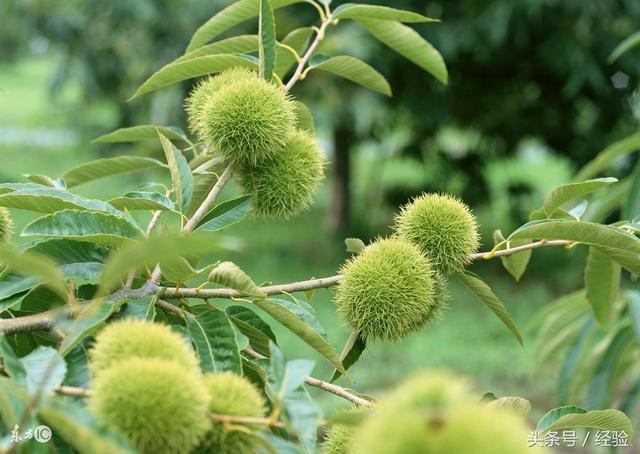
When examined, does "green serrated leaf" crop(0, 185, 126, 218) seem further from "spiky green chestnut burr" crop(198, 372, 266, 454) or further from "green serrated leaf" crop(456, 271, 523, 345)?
"green serrated leaf" crop(456, 271, 523, 345)


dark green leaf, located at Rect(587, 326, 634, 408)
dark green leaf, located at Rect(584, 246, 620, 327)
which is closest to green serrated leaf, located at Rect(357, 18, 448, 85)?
dark green leaf, located at Rect(584, 246, 620, 327)

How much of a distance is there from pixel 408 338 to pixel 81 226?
438cm

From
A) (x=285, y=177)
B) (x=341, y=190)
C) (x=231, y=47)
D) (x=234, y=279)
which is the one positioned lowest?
(x=234, y=279)

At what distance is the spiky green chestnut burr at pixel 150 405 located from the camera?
0.65 m

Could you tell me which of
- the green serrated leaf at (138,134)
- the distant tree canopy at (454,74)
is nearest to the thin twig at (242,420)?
the green serrated leaf at (138,134)

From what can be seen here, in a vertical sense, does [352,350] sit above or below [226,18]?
below

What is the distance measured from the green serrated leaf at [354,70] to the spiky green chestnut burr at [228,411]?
0.71 m

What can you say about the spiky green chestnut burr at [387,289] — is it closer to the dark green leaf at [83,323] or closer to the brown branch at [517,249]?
the brown branch at [517,249]

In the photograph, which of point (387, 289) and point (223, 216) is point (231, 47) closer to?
point (223, 216)

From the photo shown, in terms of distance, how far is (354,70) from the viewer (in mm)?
1403

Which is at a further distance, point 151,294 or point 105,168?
point 105,168

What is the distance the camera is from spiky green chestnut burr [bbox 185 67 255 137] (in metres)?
1.14

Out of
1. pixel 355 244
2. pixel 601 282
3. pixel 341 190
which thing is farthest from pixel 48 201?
pixel 341 190

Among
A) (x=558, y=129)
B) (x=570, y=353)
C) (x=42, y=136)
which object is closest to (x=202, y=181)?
(x=570, y=353)
